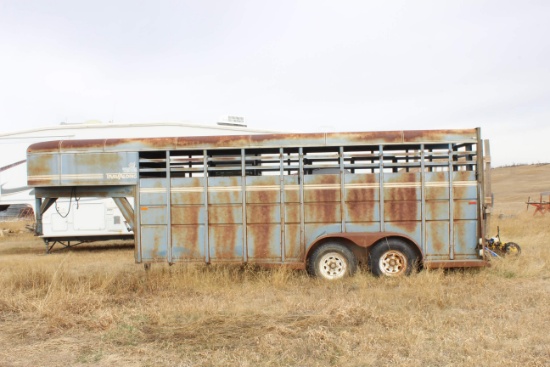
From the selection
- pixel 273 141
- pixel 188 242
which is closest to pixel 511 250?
pixel 273 141

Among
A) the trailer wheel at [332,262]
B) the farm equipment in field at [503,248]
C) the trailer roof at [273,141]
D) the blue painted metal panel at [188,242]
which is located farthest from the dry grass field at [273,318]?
the trailer roof at [273,141]

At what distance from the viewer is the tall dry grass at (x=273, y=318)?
4855 millimetres

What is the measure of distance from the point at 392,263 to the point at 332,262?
1.04 m

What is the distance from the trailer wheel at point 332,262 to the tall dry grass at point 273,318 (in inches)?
9.9

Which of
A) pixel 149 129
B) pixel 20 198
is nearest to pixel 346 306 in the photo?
pixel 149 129

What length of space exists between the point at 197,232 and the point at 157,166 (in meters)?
1.52

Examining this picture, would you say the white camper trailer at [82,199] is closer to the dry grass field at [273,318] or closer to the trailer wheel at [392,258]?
the dry grass field at [273,318]

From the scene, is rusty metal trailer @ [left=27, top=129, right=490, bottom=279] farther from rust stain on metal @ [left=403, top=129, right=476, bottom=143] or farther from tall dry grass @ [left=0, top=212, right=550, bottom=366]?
tall dry grass @ [left=0, top=212, right=550, bottom=366]

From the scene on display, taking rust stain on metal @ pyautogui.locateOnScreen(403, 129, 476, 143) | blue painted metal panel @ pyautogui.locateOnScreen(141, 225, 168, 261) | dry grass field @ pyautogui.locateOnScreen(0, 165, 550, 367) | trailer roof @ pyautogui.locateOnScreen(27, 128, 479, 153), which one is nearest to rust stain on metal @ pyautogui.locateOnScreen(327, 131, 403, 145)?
trailer roof @ pyautogui.locateOnScreen(27, 128, 479, 153)

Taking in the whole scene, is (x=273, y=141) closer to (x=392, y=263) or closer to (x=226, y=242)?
(x=226, y=242)

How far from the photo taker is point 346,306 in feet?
20.3

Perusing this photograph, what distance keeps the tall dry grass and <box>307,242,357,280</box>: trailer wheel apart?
252mm

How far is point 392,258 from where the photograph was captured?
8430mm

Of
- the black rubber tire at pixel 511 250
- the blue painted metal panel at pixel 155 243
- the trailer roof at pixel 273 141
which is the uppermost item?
the trailer roof at pixel 273 141
